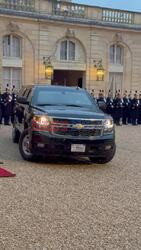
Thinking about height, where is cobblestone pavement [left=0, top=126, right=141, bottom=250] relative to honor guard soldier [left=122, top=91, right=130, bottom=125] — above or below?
above

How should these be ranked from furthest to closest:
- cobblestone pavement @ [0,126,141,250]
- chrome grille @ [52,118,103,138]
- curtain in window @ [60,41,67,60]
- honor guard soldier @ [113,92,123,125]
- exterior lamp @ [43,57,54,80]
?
curtain in window @ [60,41,67,60] → exterior lamp @ [43,57,54,80] → honor guard soldier @ [113,92,123,125] → chrome grille @ [52,118,103,138] → cobblestone pavement @ [0,126,141,250]

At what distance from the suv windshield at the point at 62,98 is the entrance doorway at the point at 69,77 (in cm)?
1869

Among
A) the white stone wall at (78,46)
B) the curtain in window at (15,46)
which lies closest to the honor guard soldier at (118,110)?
the white stone wall at (78,46)

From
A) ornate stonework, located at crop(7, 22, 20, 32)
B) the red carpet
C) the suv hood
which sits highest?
ornate stonework, located at crop(7, 22, 20, 32)

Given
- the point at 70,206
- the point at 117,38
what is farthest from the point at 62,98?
the point at 117,38

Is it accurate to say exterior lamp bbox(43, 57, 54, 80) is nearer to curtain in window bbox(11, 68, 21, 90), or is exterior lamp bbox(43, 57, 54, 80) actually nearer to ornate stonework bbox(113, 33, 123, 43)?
curtain in window bbox(11, 68, 21, 90)

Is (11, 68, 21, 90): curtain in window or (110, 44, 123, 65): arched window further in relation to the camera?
(110, 44, 123, 65): arched window

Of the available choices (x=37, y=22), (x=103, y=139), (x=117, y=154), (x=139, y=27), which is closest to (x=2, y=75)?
(x=37, y=22)

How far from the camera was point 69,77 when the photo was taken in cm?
3216

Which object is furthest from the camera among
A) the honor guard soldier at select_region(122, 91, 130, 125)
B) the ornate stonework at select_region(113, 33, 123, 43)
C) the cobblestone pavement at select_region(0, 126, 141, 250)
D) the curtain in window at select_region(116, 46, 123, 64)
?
the curtain in window at select_region(116, 46, 123, 64)

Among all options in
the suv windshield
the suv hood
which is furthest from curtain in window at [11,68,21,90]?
the suv hood

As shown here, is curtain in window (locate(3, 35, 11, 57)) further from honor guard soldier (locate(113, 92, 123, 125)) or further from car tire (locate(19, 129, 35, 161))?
car tire (locate(19, 129, 35, 161))

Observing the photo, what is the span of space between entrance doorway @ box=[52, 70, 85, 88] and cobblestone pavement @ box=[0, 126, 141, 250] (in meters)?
20.7

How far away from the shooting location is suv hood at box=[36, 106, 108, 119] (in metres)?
9.55
